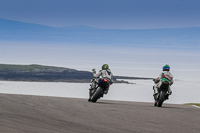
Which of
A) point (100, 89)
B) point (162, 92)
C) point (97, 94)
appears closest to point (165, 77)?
point (162, 92)

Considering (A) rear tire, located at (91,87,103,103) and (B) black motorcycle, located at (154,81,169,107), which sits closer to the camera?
(B) black motorcycle, located at (154,81,169,107)

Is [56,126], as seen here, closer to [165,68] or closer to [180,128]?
[180,128]

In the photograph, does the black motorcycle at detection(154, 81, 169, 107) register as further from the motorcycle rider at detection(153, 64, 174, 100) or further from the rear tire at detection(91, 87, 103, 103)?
the rear tire at detection(91, 87, 103, 103)

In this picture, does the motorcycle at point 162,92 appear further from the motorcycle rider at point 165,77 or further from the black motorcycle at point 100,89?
the black motorcycle at point 100,89

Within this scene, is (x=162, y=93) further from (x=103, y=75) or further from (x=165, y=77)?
(x=103, y=75)

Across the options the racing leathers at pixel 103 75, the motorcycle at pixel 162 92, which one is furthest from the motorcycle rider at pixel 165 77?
the racing leathers at pixel 103 75

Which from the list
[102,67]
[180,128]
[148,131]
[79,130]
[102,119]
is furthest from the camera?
[102,67]

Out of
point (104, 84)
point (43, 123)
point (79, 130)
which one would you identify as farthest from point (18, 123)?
point (104, 84)

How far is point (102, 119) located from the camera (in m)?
11.0

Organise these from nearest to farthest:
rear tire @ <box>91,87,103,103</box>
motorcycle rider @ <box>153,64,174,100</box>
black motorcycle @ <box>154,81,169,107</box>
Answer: black motorcycle @ <box>154,81,169,107</box>, motorcycle rider @ <box>153,64,174,100</box>, rear tire @ <box>91,87,103,103</box>

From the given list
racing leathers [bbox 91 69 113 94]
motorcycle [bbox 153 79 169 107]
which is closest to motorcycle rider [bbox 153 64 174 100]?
motorcycle [bbox 153 79 169 107]

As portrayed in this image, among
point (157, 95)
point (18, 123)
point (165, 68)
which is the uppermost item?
point (165, 68)

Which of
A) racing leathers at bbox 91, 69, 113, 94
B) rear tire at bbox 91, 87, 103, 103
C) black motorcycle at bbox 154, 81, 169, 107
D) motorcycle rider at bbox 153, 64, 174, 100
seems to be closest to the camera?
black motorcycle at bbox 154, 81, 169, 107

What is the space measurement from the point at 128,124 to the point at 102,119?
3.44 feet
